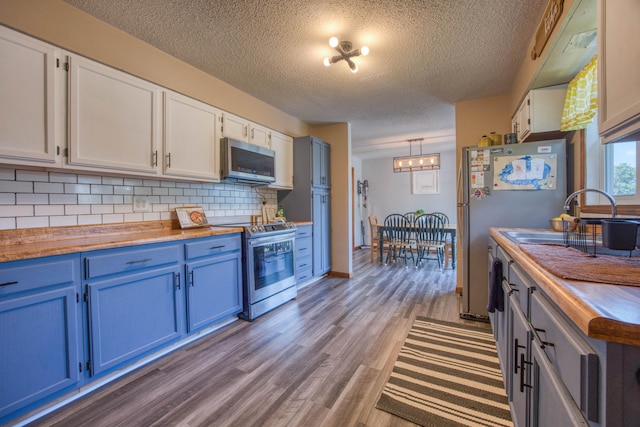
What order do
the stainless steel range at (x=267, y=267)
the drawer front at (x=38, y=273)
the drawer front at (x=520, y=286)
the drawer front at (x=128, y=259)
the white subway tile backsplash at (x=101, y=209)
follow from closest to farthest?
the drawer front at (x=520, y=286)
the drawer front at (x=38, y=273)
the drawer front at (x=128, y=259)
the white subway tile backsplash at (x=101, y=209)
the stainless steel range at (x=267, y=267)

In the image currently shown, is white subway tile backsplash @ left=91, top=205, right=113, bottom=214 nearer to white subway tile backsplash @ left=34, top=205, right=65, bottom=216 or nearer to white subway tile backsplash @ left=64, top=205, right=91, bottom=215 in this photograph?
white subway tile backsplash @ left=64, top=205, right=91, bottom=215

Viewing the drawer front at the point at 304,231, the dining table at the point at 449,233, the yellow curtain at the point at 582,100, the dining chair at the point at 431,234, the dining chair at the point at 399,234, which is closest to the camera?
the yellow curtain at the point at 582,100

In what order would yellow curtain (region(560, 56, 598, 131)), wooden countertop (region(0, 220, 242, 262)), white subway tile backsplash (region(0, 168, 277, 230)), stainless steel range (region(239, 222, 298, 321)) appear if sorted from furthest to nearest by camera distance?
stainless steel range (region(239, 222, 298, 321)) → yellow curtain (region(560, 56, 598, 131)) → white subway tile backsplash (region(0, 168, 277, 230)) → wooden countertop (region(0, 220, 242, 262))

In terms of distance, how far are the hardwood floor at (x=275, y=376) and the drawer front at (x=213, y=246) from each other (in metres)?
0.71

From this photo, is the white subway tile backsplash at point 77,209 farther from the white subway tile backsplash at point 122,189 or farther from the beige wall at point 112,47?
the beige wall at point 112,47

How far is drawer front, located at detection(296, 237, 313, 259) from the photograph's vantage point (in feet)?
11.3

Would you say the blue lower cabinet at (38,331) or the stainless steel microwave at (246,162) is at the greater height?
the stainless steel microwave at (246,162)

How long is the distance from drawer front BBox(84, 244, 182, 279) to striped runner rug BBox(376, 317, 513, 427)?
1.68 meters

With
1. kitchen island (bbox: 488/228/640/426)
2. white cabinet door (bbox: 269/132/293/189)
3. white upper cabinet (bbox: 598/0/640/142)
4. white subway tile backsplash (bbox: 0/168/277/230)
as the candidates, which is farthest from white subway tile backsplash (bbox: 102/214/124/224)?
white upper cabinet (bbox: 598/0/640/142)

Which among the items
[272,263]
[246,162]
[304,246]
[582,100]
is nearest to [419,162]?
[304,246]

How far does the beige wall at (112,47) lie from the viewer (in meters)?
1.63

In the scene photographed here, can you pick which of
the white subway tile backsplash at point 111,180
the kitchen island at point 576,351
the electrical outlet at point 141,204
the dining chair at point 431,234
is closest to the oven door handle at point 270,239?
the electrical outlet at point 141,204

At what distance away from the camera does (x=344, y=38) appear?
2.16m

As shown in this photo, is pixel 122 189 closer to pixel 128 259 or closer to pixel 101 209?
pixel 101 209
